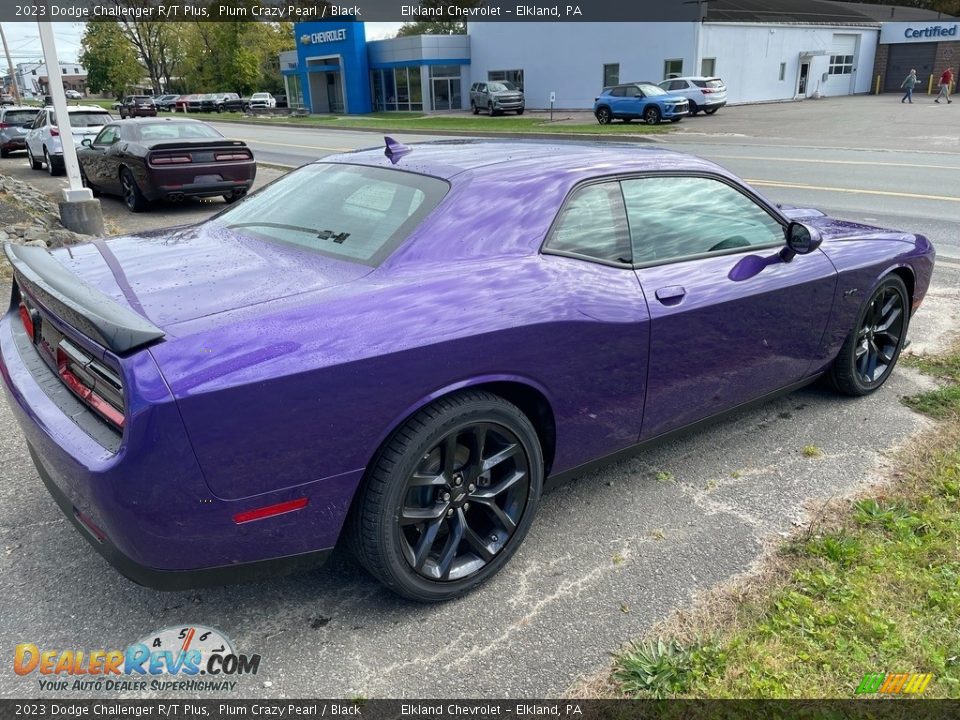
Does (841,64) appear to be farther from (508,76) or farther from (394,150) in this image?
(394,150)

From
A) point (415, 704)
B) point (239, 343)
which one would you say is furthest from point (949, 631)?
point (239, 343)

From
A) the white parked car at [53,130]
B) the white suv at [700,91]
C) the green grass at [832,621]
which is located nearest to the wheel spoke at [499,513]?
the green grass at [832,621]

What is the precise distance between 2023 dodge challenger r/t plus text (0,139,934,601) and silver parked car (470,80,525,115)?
37.5 m

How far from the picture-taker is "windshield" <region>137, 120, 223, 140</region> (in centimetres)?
1143

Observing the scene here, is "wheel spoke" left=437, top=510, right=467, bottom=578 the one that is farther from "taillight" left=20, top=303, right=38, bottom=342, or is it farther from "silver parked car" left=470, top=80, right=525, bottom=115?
"silver parked car" left=470, top=80, right=525, bottom=115

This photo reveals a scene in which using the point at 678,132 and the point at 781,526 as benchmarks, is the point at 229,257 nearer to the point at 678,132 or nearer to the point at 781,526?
the point at 781,526

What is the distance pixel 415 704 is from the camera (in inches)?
89.6

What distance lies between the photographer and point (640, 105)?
2934 cm

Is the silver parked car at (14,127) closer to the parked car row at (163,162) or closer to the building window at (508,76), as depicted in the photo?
the parked car row at (163,162)

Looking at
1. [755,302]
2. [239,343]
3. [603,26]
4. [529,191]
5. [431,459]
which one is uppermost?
[603,26]

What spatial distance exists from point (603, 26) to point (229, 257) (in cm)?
4067

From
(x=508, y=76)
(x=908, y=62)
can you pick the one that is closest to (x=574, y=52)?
(x=508, y=76)

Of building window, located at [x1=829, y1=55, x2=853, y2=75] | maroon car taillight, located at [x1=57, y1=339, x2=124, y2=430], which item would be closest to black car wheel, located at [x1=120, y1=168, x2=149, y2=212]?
maroon car taillight, located at [x1=57, y1=339, x2=124, y2=430]

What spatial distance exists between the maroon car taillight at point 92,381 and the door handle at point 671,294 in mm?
2046
